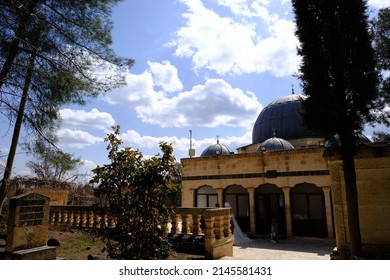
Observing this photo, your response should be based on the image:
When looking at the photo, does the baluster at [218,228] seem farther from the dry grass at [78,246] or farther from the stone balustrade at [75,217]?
the stone balustrade at [75,217]

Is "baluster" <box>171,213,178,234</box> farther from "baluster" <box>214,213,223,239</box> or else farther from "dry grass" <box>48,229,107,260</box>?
"dry grass" <box>48,229,107,260</box>

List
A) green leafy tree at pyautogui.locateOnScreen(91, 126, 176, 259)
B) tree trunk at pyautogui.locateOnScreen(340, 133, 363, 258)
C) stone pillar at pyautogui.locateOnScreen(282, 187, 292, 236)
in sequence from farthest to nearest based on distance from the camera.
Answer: stone pillar at pyautogui.locateOnScreen(282, 187, 292, 236) < tree trunk at pyautogui.locateOnScreen(340, 133, 363, 258) < green leafy tree at pyautogui.locateOnScreen(91, 126, 176, 259)

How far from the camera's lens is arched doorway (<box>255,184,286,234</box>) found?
704 inches

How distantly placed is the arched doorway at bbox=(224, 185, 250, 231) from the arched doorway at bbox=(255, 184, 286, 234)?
1013 mm

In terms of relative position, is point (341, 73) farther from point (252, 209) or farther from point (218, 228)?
point (252, 209)

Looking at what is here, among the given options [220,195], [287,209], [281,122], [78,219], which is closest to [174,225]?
[78,219]

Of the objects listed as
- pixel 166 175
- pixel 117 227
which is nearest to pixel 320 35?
pixel 166 175

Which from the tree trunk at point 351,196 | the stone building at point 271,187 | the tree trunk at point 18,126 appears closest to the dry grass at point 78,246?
the tree trunk at point 18,126

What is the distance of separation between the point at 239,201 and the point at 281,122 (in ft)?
31.0

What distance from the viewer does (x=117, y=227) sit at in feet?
17.3

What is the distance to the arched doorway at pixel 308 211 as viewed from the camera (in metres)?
16.3

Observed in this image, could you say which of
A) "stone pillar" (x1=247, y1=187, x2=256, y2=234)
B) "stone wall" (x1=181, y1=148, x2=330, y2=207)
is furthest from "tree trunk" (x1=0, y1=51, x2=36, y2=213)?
"stone pillar" (x1=247, y1=187, x2=256, y2=234)

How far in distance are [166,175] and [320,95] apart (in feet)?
17.3

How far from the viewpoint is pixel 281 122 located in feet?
83.9
